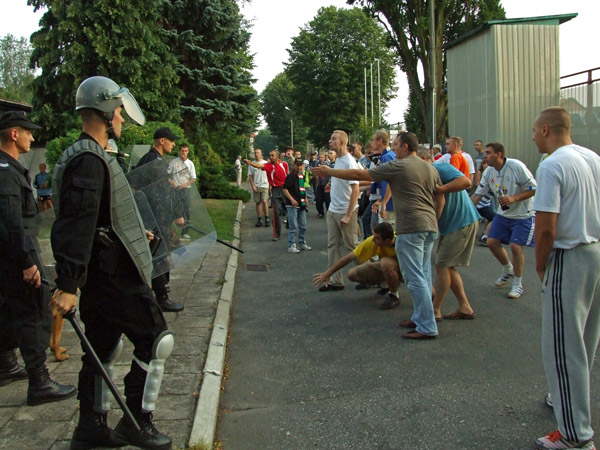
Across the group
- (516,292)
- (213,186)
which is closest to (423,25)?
(213,186)

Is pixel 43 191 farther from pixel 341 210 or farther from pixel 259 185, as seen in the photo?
pixel 341 210

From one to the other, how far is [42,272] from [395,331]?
337 centimetres

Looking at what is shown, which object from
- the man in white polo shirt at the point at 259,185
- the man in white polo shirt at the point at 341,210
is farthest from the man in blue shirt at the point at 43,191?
the man in white polo shirt at the point at 341,210

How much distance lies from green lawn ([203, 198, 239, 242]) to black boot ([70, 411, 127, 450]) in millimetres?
8607

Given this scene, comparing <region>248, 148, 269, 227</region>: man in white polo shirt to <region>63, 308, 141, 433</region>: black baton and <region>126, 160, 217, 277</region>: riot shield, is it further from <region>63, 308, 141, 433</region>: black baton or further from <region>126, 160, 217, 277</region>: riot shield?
<region>63, 308, 141, 433</region>: black baton

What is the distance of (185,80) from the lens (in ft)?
78.4

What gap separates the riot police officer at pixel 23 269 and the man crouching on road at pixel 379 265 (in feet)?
10.8

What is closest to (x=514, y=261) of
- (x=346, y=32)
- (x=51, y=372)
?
(x=51, y=372)

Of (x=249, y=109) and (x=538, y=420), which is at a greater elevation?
(x=249, y=109)

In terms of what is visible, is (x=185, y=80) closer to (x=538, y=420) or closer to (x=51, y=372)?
(x=51, y=372)

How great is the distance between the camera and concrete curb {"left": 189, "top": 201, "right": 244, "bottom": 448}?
363 centimetres

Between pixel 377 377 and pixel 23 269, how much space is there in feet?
9.03

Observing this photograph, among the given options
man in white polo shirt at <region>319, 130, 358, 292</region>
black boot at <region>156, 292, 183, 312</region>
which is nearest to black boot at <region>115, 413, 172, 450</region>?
black boot at <region>156, 292, 183, 312</region>

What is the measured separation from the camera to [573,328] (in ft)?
11.0
